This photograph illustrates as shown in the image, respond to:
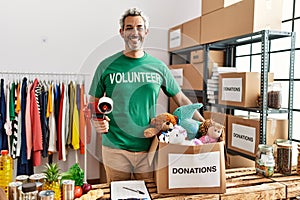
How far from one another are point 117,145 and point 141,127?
6.3 inches

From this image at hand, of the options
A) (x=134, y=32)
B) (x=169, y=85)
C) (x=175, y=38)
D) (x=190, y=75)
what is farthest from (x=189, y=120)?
(x=175, y=38)

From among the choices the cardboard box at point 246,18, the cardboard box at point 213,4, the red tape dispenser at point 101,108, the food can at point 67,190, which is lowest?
the food can at point 67,190

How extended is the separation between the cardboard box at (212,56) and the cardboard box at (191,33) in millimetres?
110

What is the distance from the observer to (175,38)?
3.14 m

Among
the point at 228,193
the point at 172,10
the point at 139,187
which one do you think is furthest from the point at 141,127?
the point at 172,10

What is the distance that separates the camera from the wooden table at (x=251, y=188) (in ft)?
3.95

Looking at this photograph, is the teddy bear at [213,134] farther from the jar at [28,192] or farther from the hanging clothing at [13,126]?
the hanging clothing at [13,126]

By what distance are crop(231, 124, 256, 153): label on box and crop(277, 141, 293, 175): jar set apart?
33 cm

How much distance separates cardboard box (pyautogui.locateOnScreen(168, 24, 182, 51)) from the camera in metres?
3.08

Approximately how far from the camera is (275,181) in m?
1.45

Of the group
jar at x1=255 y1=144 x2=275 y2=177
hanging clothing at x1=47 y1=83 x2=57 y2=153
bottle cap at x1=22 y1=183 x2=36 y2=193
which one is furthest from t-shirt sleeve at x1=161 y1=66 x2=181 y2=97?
hanging clothing at x1=47 y1=83 x2=57 y2=153

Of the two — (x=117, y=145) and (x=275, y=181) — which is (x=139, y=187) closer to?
(x=117, y=145)

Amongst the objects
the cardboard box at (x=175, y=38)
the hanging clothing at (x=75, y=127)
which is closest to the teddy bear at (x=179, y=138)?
the hanging clothing at (x=75, y=127)

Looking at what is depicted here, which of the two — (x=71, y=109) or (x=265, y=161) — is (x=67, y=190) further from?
(x=71, y=109)
